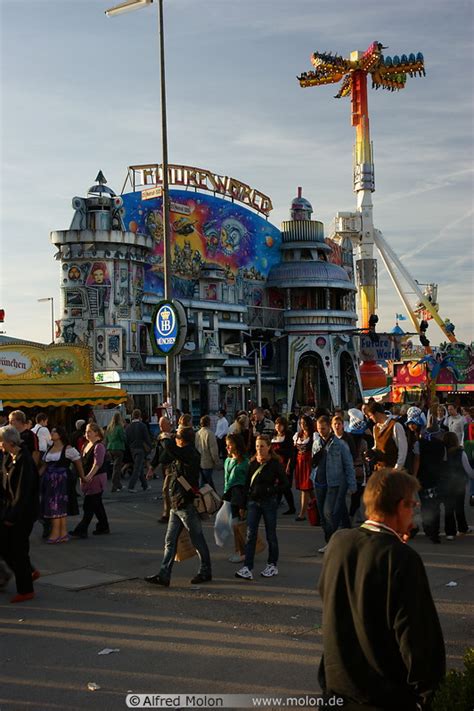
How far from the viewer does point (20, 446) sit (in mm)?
8969

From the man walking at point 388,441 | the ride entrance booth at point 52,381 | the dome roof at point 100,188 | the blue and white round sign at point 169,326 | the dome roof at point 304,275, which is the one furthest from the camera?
the dome roof at point 304,275

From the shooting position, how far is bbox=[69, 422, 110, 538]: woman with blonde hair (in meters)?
12.5

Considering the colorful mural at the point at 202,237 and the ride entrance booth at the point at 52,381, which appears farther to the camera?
the colorful mural at the point at 202,237

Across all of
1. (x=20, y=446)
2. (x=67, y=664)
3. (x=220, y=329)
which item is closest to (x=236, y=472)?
(x=20, y=446)

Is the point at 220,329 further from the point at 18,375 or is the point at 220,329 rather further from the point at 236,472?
the point at 236,472

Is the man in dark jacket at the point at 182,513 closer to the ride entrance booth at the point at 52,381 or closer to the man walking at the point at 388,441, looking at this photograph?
the man walking at the point at 388,441

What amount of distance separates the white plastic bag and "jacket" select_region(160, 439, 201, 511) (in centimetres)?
122

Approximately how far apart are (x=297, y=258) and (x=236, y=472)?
39.5 metres

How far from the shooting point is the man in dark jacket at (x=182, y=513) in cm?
909

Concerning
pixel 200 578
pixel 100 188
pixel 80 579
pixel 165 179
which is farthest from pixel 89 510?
pixel 100 188

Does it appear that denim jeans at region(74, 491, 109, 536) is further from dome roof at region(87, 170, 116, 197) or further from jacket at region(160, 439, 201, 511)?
dome roof at region(87, 170, 116, 197)

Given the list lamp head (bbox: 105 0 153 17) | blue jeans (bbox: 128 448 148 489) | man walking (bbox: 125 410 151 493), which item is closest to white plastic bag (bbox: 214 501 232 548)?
man walking (bbox: 125 410 151 493)

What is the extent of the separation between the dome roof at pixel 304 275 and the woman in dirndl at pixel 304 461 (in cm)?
3377

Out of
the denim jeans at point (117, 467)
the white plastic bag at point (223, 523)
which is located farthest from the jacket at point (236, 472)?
the denim jeans at point (117, 467)
